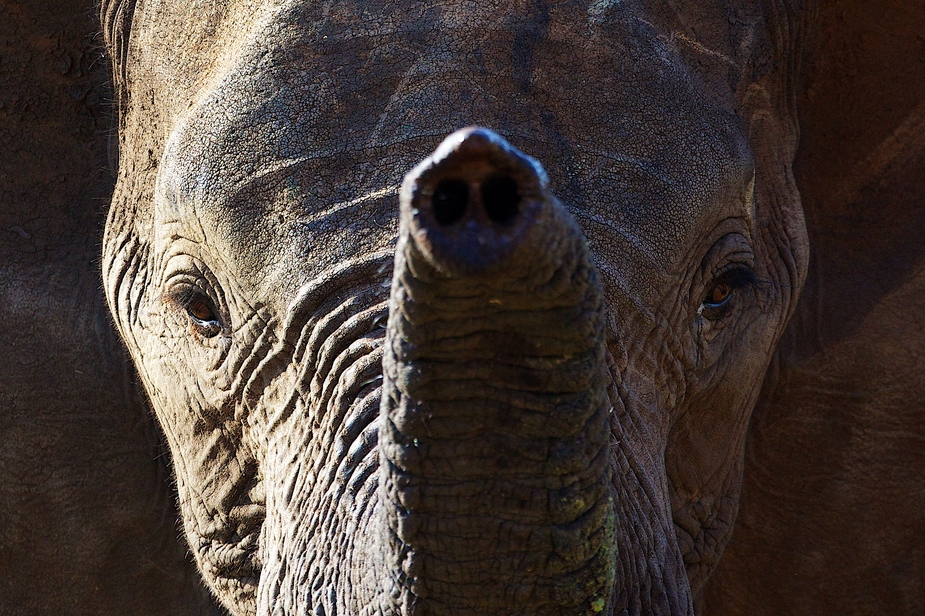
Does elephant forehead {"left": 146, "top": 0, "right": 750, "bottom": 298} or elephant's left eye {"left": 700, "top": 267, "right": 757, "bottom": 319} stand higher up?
elephant forehead {"left": 146, "top": 0, "right": 750, "bottom": 298}

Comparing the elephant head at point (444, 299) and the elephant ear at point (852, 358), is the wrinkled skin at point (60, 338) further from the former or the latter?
the elephant ear at point (852, 358)

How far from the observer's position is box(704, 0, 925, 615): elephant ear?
107 inches

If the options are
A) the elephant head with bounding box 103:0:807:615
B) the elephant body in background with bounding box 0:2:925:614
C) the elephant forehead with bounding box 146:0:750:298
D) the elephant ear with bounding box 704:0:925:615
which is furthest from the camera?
the elephant ear with bounding box 704:0:925:615

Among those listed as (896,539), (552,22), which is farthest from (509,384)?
(896,539)

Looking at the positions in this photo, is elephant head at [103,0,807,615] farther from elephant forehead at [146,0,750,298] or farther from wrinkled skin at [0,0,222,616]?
wrinkled skin at [0,0,222,616]

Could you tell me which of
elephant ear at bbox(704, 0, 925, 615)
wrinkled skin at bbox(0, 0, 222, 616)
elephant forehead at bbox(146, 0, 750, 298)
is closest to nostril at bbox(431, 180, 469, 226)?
elephant forehead at bbox(146, 0, 750, 298)

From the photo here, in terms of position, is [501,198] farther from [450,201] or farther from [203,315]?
[203,315]

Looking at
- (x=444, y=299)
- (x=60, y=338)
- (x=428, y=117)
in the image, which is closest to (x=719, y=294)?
(x=428, y=117)

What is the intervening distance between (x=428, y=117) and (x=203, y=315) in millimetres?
495

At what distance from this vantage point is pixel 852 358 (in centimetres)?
280

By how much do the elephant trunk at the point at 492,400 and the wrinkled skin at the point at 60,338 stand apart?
4.38 feet

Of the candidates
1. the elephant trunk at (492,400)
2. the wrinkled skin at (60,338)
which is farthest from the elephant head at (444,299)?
the wrinkled skin at (60,338)

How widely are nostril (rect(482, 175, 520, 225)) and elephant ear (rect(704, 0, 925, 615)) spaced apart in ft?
5.64

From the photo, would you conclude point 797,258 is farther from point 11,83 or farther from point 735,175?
point 11,83
